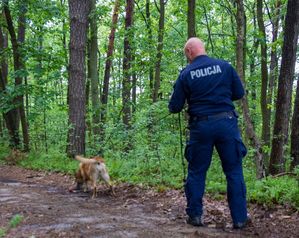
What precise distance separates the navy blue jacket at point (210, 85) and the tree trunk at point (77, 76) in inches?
300

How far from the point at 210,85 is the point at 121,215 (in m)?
2.43

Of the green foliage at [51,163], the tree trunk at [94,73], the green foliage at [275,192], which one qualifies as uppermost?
the tree trunk at [94,73]

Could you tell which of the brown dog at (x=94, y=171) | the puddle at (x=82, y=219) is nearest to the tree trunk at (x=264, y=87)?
the brown dog at (x=94, y=171)

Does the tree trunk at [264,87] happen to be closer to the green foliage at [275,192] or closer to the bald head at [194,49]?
the green foliage at [275,192]

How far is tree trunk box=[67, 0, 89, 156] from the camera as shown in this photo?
12.4 metres

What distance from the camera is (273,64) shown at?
19797 millimetres

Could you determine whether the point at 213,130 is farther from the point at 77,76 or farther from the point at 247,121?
the point at 77,76

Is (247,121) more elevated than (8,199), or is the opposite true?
(247,121)

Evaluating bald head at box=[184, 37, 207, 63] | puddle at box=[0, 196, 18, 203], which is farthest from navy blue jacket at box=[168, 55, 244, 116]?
puddle at box=[0, 196, 18, 203]

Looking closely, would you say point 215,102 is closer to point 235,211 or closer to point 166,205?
point 235,211

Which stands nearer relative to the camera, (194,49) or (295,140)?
(194,49)

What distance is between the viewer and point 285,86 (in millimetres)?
8922

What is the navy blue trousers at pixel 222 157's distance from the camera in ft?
17.2

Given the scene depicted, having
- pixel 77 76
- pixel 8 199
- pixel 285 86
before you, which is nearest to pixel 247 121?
pixel 285 86
